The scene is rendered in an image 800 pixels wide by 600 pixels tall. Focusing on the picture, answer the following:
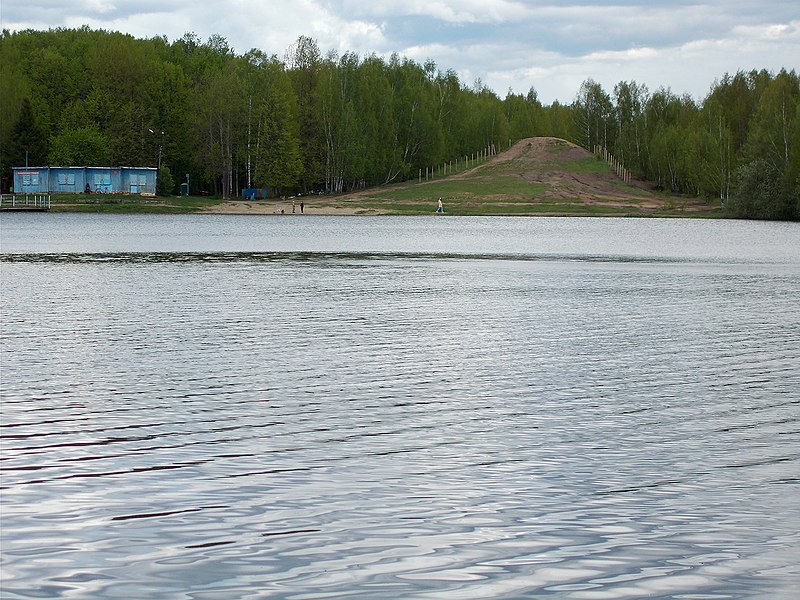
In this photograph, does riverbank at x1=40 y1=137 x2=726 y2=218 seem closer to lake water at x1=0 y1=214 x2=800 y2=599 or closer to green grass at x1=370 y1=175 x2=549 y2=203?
green grass at x1=370 y1=175 x2=549 y2=203

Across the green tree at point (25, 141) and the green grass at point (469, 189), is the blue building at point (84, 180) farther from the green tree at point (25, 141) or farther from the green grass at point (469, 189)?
the green grass at point (469, 189)

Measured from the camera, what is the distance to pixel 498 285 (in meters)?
35.8

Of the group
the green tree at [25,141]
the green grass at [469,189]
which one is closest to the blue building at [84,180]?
the green tree at [25,141]

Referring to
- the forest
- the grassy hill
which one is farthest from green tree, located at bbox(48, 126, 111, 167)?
the grassy hill

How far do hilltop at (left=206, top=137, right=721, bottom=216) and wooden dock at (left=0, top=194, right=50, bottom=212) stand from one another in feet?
59.0

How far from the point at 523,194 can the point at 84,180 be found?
56776mm

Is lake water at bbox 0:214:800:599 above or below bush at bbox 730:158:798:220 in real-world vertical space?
below

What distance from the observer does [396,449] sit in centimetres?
1164

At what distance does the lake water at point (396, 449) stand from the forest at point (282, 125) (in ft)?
345

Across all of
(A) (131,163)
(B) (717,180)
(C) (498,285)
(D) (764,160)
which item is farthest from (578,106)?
(C) (498,285)

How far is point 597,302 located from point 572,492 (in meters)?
20.3

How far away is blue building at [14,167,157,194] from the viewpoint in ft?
426

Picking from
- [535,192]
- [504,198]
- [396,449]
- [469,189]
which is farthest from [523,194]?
[396,449]

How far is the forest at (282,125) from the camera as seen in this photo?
13325 centimetres
